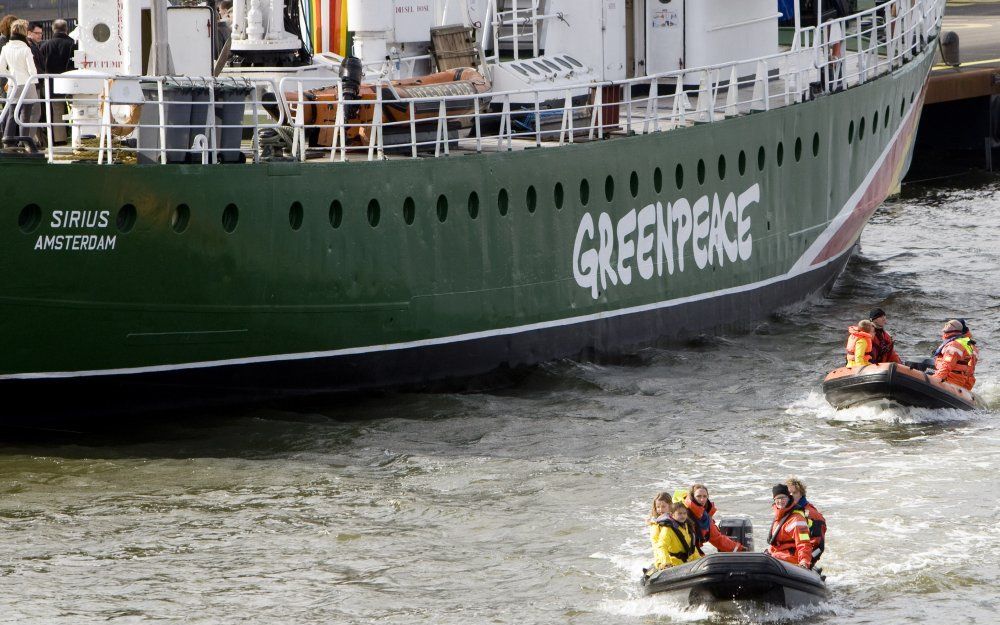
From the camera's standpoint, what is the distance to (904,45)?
30.2 metres

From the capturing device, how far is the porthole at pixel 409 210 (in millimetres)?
→ 18750

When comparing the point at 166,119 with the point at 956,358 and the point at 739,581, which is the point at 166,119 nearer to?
the point at 739,581

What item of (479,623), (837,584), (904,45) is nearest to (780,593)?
(837,584)

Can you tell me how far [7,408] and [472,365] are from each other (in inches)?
228

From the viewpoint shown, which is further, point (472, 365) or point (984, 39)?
point (984, 39)

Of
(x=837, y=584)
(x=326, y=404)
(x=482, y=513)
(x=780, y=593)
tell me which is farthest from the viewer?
(x=326, y=404)

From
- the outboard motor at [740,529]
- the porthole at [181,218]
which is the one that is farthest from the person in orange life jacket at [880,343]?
the porthole at [181,218]

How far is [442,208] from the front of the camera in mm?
19141

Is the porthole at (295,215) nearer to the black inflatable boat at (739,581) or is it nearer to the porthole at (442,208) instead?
the porthole at (442,208)

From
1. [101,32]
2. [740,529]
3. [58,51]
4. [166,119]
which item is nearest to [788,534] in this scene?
[740,529]

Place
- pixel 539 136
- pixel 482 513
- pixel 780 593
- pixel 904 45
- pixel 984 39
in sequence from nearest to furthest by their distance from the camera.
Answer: pixel 780 593
pixel 482 513
pixel 539 136
pixel 904 45
pixel 984 39

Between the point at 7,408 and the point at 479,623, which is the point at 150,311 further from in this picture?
the point at 479,623

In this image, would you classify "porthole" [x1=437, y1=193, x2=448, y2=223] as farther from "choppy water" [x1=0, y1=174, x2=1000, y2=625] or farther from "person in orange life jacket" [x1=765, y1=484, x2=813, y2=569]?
"person in orange life jacket" [x1=765, y1=484, x2=813, y2=569]

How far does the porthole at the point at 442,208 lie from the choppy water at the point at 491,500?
227 centimetres
